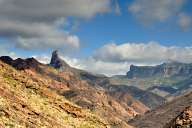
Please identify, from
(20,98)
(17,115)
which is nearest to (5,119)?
(17,115)

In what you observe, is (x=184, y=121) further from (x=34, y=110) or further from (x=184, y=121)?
(x=34, y=110)

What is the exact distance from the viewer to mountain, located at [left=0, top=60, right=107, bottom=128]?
41625 millimetres

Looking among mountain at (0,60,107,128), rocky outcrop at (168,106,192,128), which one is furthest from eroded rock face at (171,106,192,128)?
mountain at (0,60,107,128)

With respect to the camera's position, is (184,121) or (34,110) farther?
(184,121)

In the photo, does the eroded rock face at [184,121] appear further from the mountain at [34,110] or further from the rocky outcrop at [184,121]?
the mountain at [34,110]

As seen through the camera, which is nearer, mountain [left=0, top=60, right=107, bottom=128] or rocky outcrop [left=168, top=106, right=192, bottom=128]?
mountain [left=0, top=60, right=107, bottom=128]

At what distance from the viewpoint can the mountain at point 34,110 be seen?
41.6 metres

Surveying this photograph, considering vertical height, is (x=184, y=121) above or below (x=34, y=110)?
below

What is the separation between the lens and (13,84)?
53.8 meters

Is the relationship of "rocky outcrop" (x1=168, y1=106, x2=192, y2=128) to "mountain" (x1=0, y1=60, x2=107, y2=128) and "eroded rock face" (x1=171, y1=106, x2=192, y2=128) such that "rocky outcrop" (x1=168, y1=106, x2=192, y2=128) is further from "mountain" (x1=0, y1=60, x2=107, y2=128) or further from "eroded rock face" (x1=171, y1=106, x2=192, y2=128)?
"mountain" (x1=0, y1=60, x2=107, y2=128)

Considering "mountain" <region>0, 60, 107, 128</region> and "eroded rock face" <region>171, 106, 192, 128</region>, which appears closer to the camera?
"mountain" <region>0, 60, 107, 128</region>

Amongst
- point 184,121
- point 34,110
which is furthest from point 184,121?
point 34,110

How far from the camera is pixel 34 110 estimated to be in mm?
47625

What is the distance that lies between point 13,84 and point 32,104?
548cm
